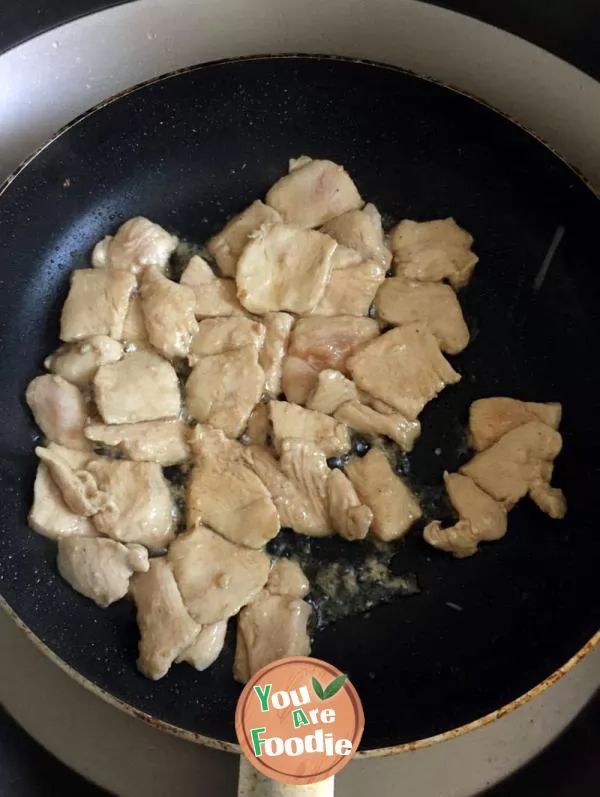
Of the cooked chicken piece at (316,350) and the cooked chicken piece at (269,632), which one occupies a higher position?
the cooked chicken piece at (316,350)

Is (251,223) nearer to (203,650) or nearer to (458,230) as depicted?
(458,230)

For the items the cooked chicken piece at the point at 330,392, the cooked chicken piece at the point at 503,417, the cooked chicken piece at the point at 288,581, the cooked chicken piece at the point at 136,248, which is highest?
the cooked chicken piece at the point at 136,248

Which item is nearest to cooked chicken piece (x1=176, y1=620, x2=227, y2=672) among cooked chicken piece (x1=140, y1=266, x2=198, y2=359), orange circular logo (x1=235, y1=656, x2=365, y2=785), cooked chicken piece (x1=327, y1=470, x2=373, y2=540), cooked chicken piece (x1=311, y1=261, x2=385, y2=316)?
orange circular logo (x1=235, y1=656, x2=365, y2=785)

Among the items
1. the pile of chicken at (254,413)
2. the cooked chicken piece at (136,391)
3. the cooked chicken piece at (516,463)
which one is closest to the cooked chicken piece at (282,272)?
the pile of chicken at (254,413)

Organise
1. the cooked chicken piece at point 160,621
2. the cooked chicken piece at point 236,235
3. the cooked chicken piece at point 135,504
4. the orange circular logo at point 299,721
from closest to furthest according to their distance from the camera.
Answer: the orange circular logo at point 299,721 < the cooked chicken piece at point 160,621 < the cooked chicken piece at point 135,504 < the cooked chicken piece at point 236,235

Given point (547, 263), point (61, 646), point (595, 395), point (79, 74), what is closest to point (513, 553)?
point (595, 395)

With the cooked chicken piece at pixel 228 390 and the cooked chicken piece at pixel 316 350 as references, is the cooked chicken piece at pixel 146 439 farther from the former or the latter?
the cooked chicken piece at pixel 316 350
